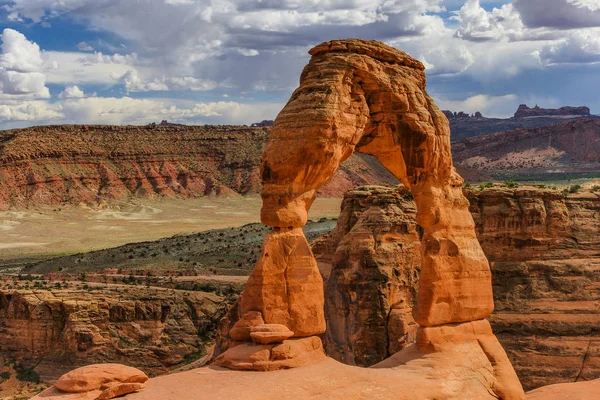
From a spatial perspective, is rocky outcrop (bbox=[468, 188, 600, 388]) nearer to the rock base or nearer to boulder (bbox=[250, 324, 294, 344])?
the rock base

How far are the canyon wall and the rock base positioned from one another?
1035cm

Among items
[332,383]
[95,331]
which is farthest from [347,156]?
[95,331]

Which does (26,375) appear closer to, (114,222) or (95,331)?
(95,331)

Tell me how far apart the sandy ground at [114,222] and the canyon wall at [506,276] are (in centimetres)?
5330

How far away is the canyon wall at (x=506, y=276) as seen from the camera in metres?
27.3

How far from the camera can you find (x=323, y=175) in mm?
17734

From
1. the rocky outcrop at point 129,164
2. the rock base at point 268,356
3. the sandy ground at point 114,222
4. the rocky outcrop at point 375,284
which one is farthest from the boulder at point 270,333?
the rocky outcrop at point 129,164

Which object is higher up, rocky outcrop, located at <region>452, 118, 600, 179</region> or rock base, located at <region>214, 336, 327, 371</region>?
rocky outcrop, located at <region>452, 118, 600, 179</region>

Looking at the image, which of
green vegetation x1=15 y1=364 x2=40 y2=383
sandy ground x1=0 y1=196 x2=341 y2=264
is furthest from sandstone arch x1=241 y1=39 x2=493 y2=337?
sandy ground x1=0 y1=196 x2=341 y2=264

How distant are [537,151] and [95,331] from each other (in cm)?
14819

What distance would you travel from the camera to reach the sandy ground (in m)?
88.1

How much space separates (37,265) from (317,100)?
49991mm

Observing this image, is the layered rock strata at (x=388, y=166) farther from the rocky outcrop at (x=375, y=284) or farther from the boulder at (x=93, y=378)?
the rocky outcrop at (x=375, y=284)

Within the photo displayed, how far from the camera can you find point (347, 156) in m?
18.4
